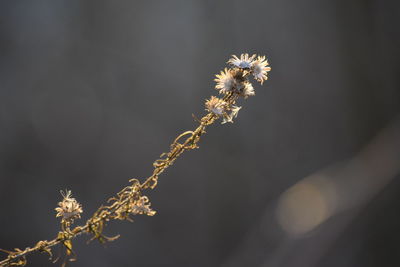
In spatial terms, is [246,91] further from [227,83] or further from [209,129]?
[209,129]

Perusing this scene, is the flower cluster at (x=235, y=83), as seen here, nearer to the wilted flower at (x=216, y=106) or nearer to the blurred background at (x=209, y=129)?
the wilted flower at (x=216, y=106)

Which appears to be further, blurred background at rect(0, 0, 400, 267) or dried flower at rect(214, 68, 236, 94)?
blurred background at rect(0, 0, 400, 267)

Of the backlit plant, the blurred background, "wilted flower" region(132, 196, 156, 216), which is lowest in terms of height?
"wilted flower" region(132, 196, 156, 216)

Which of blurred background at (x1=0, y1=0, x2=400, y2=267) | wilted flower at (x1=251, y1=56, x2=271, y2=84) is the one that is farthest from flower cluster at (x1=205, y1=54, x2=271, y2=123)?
blurred background at (x1=0, y1=0, x2=400, y2=267)

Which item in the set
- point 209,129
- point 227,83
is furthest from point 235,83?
point 209,129

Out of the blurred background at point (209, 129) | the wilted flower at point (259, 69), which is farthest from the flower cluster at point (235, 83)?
the blurred background at point (209, 129)

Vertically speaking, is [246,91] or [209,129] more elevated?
[209,129]

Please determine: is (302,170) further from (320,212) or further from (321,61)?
(321,61)

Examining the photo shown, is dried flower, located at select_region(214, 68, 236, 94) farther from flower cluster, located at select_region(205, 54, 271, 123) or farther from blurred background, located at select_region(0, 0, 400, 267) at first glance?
blurred background, located at select_region(0, 0, 400, 267)
